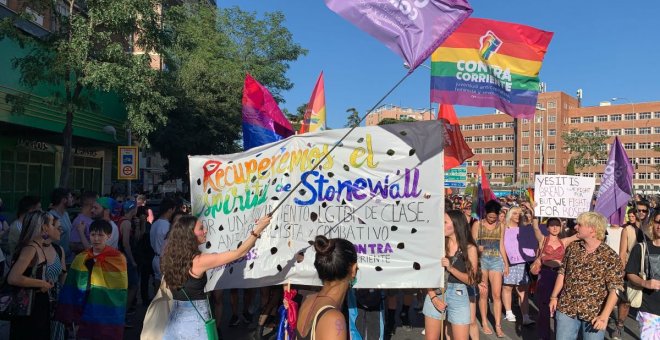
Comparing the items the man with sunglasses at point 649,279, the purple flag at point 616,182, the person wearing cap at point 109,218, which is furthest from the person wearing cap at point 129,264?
the purple flag at point 616,182

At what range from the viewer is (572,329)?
4.32m

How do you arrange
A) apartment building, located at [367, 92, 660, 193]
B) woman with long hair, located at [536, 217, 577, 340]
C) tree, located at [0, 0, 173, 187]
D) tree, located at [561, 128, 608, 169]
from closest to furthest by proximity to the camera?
woman with long hair, located at [536, 217, 577, 340] < tree, located at [0, 0, 173, 187] < tree, located at [561, 128, 608, 169] < apartment building, located at [367, 92, 660, 193]

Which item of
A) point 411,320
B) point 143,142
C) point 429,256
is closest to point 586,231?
point 429,256

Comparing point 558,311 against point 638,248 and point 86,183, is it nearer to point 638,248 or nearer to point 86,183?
point 638,248

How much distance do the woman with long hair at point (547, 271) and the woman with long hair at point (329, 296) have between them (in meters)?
4.23

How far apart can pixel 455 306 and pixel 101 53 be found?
11640mm

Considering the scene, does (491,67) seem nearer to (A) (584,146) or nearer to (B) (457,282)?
(B) (457,282)

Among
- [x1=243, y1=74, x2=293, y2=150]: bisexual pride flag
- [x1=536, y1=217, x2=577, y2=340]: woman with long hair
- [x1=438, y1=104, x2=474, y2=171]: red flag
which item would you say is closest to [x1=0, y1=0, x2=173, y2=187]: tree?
[x1=243, y1=74, x2=293, y2=150]: bisexual pride flag

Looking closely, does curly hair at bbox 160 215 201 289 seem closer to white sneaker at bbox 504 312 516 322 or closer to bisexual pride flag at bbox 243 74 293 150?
bisexual pride flag at bbox 243 74 293 150

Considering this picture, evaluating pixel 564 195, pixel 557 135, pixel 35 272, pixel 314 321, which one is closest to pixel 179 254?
pixel 35 272

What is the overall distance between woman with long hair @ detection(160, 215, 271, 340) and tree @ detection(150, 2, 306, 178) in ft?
60.2

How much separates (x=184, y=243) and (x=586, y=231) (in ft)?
10.8

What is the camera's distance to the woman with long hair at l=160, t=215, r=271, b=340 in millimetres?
3721

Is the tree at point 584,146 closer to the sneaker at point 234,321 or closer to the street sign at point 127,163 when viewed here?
the street sign at point 127,163
